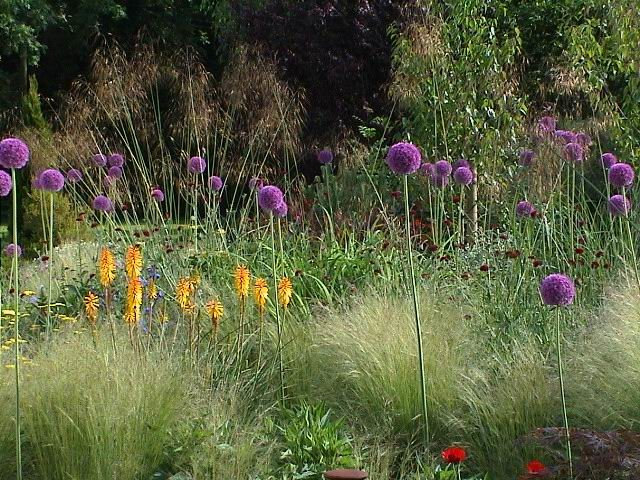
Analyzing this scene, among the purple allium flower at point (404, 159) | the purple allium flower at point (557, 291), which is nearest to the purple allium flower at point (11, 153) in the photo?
the purple allium flower at point (404, 159)

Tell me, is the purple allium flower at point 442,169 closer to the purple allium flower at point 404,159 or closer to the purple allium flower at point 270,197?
the purple allium flower at point 270,197

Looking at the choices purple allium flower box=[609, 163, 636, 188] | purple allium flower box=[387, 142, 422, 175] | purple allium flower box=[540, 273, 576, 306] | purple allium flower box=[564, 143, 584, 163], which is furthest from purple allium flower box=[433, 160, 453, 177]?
purple allium flower box=[540, 273, 576, 306]

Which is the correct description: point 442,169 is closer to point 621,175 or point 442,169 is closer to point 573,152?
point 573,152

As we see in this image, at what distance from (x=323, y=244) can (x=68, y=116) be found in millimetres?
2427

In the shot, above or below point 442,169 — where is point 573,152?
above

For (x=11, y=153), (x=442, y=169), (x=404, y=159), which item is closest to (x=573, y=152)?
(x=442, y=169)

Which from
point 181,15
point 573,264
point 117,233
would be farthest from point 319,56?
point 181,15

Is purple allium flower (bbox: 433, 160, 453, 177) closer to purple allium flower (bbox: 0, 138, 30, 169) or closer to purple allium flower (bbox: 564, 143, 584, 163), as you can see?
purple allium flower (bbox: 564, 143, 584, 163)

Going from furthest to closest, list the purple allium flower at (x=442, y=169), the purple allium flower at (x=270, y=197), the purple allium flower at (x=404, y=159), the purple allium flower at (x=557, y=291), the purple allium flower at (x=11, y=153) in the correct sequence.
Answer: the purple allium flower at (x=442, y=169) → the purple allium flower at (x=270, y=197) → the purple allium flower at (x=404, y=159) → the purple allium flower at (x=11, y=153) → the purple allium flower at (x=557, y=291)

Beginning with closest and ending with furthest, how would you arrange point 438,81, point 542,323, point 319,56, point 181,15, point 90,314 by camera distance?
point 90,314 < point 542,323 < point 438,81 < point 319,56 < point 181,15

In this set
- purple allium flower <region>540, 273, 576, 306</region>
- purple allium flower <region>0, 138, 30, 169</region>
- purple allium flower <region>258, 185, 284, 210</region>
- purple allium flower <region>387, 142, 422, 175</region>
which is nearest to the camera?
purple allium flower <region>540, 273, 576, 306</region>

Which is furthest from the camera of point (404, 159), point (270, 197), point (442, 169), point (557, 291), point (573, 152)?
point (442, 169)

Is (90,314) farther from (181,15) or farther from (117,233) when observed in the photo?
(181,15)

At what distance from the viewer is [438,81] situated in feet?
26.6
